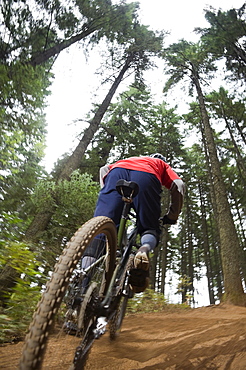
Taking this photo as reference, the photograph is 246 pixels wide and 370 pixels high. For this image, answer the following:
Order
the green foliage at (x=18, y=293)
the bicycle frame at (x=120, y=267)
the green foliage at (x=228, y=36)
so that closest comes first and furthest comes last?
the bicycle frame at (x=120, y=267) → the green foliage at (x=18, y=293) → the green foliage at (x=228, y=36)

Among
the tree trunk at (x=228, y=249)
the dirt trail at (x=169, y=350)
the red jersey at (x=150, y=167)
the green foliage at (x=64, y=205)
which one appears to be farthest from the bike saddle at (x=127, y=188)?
→ the tree trunk at (x=228, y=249)

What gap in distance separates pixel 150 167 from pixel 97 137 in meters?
12.9

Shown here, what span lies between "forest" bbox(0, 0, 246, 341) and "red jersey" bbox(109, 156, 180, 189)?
5.12ft

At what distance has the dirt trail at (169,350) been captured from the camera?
7.09 ft

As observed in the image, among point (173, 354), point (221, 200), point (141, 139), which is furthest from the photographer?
point (141, 139)

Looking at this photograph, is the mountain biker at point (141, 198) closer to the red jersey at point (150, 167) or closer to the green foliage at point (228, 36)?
the red jersey at point (150, 167)

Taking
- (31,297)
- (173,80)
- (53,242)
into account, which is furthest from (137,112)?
(31,297)

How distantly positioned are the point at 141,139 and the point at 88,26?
6751mm

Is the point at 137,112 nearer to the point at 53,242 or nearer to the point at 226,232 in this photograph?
the point at 226,232

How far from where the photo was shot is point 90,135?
9.69m

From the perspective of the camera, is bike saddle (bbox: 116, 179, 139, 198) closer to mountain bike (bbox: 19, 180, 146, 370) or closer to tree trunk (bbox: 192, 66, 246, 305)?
mountain bike (bbox: 19, 180, 146, 370)

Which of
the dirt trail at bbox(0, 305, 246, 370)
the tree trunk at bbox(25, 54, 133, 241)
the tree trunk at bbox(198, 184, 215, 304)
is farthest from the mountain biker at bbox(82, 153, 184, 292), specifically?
the tree trunk at bbox(198, 184, 215, 304)

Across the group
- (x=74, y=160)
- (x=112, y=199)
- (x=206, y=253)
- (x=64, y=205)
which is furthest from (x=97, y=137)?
(x=112, y=199)

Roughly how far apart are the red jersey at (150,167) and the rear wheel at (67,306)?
0.77m
